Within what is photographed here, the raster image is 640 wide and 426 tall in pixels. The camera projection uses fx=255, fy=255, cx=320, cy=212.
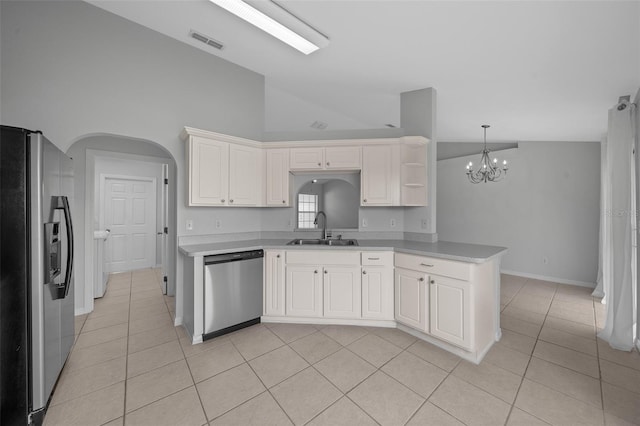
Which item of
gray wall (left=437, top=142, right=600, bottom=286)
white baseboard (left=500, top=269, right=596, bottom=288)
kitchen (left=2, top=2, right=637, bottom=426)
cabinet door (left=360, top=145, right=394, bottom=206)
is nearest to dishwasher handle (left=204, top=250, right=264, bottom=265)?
kitchen (left=2, top=2, right=637, bottom=426)

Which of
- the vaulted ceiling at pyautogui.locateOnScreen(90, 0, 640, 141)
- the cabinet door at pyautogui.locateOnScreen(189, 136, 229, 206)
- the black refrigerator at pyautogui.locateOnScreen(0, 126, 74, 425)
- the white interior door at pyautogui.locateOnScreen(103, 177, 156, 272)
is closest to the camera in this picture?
the black refrigerator at pyautogui.locateOnScreen(0, 126, 74, 425)

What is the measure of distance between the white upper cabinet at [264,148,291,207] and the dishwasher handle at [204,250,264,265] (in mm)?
738

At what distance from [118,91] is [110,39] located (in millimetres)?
508

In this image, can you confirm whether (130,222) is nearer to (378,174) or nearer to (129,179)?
(129,179)

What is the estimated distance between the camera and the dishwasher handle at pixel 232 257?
8.26ft

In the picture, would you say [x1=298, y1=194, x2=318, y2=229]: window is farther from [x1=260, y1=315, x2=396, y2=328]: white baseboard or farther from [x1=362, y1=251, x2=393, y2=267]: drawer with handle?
[x1=260, y1=315, x2=396, y2=328]: white baseboard

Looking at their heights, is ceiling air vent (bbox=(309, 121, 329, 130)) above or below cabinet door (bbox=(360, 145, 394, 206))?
above

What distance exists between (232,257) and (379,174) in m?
1.97

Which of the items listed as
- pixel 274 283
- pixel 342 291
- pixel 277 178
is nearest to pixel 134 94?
pixel 277 178

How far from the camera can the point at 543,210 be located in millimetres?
4949

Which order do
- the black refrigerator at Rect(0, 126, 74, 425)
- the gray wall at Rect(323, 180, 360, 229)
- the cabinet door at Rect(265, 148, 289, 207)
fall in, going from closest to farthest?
the black refrigerator at Rect(0, 126, 74, 425) → the cabinet door at Rect(265, 148, 289, 207) → the gray wall at Rect(323, 180, 360, 229)

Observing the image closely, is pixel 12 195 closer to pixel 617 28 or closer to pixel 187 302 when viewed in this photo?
pixel 187 302

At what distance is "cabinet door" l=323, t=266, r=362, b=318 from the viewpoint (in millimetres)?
2797

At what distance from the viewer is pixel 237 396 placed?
1.78 m
